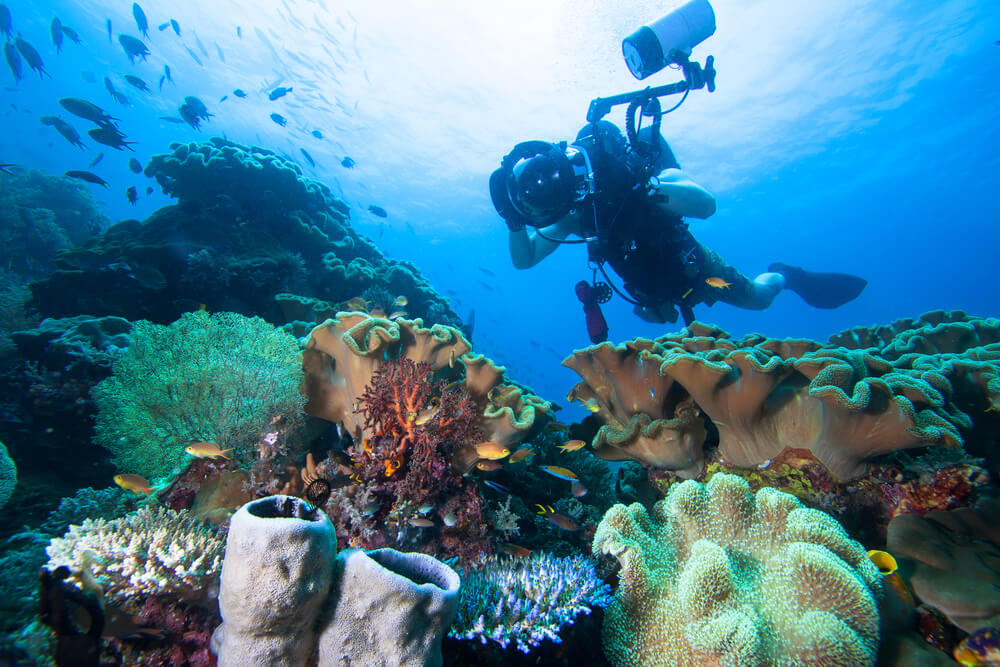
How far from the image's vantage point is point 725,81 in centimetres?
2750

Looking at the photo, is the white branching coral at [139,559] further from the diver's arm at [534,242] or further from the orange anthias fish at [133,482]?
the diver's arm at [534,242]

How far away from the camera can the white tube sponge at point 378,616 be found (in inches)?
59.3

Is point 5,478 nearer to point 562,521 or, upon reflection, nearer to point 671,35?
point 562,521

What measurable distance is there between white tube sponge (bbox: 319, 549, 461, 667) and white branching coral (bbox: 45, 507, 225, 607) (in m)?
1.03

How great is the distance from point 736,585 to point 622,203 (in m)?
5.16

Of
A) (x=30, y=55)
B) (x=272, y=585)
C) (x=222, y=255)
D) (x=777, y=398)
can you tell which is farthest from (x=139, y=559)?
(x=30, y=55)

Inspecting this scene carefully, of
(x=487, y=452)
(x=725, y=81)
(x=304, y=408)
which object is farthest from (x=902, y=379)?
(x=725, y=81)

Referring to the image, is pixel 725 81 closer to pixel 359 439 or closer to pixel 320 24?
pixel 320 24

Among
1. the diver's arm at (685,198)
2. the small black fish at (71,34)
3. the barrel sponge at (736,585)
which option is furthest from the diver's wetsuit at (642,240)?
the small black fish at (71,34)

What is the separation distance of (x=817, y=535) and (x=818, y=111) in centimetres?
4279

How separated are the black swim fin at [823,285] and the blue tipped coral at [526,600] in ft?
32.8

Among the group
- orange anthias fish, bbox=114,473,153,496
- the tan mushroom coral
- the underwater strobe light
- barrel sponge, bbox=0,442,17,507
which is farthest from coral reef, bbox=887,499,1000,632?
barrel sponge, bbox=0,442,17,507

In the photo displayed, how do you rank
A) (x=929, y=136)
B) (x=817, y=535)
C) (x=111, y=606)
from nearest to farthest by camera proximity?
1. (x=111, y=606)
2. (x=817, y=535)
3. (x=929, y=136)

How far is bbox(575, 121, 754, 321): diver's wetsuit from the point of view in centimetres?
591
